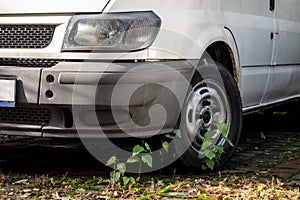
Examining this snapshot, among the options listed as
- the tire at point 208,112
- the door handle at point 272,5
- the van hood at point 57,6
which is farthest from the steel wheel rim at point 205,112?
the door handle at point 272,5

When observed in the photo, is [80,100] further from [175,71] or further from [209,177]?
[209,177]

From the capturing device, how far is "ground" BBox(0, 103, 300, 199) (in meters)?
3.96

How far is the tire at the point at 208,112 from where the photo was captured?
176 inches

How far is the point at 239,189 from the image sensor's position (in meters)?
4.09

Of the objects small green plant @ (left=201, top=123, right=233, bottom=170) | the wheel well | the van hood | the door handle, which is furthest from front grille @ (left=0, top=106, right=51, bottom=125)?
the door handle

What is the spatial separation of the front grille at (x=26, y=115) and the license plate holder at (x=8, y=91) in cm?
11

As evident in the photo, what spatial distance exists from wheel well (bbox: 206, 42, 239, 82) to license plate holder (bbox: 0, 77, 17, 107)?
4.70 ft

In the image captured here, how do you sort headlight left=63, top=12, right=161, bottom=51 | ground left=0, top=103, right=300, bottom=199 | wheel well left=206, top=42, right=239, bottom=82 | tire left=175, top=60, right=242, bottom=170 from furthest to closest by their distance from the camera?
wheel well left=206, top=42, right=239, bottom=82, tire left=175, top=60, right=242, bottom=170, headlight left=63, top=12, right=161, bottom=51, ground left=0, top=103, right=300, bottom=199

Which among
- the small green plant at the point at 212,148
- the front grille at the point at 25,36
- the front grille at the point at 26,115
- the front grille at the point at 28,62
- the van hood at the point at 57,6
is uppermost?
the van hood at the point at 57,6

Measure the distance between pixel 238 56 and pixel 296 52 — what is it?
1337mm

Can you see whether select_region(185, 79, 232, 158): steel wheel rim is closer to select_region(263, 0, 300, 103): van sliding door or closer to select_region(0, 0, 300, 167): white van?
select_region(0, 0, 300, 167): white van

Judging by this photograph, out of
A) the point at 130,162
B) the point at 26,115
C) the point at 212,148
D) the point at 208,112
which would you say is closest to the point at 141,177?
the point at 130,162

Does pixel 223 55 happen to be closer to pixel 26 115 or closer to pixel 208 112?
pixel 208 112

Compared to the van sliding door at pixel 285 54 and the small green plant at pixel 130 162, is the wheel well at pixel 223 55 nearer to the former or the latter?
the van sliding door at pixel 285 54
